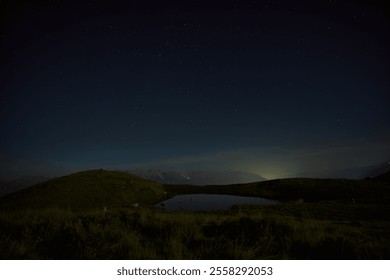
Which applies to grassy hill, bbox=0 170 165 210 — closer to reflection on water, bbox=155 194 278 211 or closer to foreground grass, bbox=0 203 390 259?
reflection on water, bbox=155 194 278 211

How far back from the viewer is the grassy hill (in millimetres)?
37041

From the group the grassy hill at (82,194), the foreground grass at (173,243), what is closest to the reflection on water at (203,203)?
the grassy hill at (82,194)

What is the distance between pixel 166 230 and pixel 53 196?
3981cm

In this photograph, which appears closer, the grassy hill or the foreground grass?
the foreground grass

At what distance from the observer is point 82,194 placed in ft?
139

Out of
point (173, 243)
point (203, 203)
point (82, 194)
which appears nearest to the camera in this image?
point (173, 243)

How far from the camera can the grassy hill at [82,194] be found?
37.0 metres

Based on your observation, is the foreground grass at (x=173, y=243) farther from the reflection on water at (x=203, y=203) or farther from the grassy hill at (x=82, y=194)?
the grassy hill at (x=82, y=194)

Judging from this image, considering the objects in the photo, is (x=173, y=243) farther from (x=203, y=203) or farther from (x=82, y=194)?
(x=82, y=194)

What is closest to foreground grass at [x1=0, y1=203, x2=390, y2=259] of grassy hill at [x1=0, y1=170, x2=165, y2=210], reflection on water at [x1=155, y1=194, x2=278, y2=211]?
reflection on water at [x1=155, y1=194, x2=278, y2=211]

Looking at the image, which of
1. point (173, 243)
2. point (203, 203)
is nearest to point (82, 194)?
point (203, 203)
